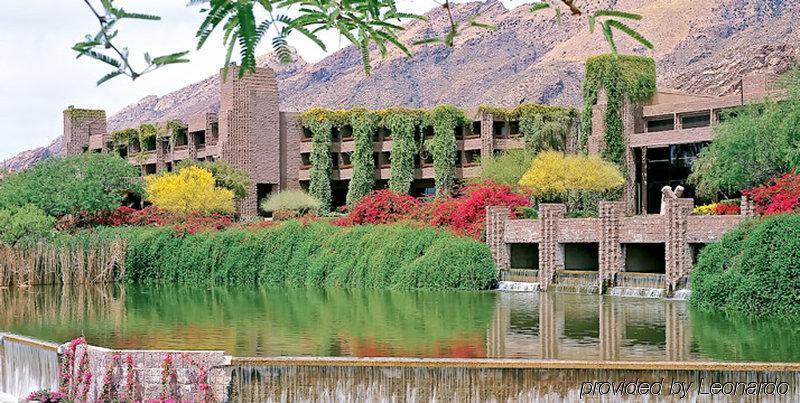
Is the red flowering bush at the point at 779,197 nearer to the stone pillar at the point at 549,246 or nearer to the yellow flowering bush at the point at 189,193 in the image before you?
the stone pillar at the point at 549,246

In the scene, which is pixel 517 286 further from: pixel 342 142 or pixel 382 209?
pixel 342 142

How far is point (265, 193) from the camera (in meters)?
71.2

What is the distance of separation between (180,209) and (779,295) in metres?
36.9

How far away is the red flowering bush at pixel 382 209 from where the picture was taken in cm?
4784

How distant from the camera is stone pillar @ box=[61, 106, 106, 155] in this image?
80.1 m

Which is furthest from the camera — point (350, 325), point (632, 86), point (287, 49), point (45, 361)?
point (632, 86)

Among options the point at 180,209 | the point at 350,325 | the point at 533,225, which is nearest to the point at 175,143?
the point at 180,209

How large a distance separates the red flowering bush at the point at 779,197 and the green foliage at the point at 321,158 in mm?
39699

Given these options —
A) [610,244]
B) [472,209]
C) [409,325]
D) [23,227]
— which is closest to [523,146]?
[472,209]

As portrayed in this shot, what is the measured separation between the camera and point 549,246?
40.2 m

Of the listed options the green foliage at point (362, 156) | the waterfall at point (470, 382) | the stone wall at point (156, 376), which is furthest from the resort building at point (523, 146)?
the waterfall at point (470, 382)

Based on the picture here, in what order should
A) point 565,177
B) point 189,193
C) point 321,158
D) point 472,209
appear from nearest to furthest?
point 472,209, point 565,177, point 189,193, point 321,158

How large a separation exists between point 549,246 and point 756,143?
9.69 m

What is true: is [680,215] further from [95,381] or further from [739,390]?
[95,381]
